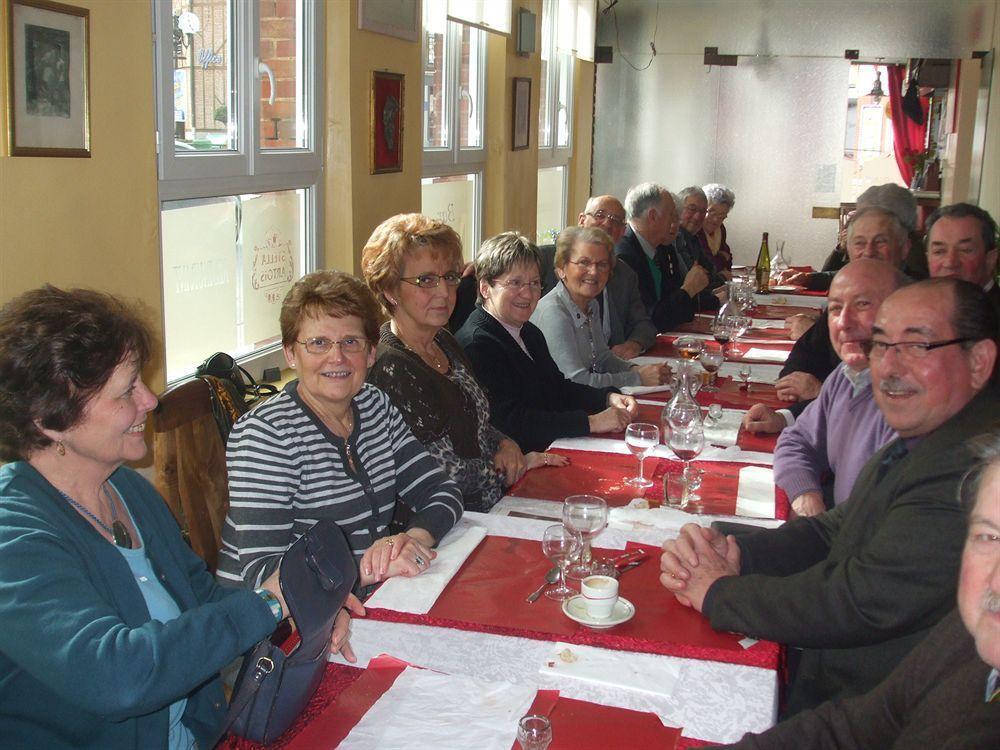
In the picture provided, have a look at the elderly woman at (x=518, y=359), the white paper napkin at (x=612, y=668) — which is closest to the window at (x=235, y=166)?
the elderly woman at (x=518, y=359)

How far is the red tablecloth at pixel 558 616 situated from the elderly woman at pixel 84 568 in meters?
0.33

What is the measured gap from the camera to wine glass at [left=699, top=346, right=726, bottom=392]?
3.46m

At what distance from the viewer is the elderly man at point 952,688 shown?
1118 mm

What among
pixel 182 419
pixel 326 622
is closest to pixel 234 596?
pixel 326 622

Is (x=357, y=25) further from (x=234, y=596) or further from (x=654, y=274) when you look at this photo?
(x=234, y=596)

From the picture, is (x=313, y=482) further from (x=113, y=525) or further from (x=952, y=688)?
(x=952, y=688)

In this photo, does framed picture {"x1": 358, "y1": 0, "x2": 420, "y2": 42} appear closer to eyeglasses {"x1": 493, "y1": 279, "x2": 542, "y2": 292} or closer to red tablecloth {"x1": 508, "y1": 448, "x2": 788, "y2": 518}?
eyeglasses {"x1": 493, "y1": 279, "x2": 542, "y2": 292}

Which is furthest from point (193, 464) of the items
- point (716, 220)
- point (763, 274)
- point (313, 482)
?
point (716, 220)

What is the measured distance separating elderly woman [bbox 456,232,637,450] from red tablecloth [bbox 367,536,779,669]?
Answer: 3.48 feet

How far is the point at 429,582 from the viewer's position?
5.79 ft

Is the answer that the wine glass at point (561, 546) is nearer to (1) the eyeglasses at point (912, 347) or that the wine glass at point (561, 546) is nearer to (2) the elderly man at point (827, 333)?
(1) the eyeglasses at point (912, 347)

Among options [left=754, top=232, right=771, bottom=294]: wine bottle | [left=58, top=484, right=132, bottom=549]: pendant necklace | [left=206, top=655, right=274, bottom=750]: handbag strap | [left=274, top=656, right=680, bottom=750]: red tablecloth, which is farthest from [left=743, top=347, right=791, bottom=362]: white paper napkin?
[left=206, top=655, right=274, bottom=750]: handbag strap

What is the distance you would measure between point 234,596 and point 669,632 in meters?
0.69

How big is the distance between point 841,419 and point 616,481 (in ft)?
2.15
